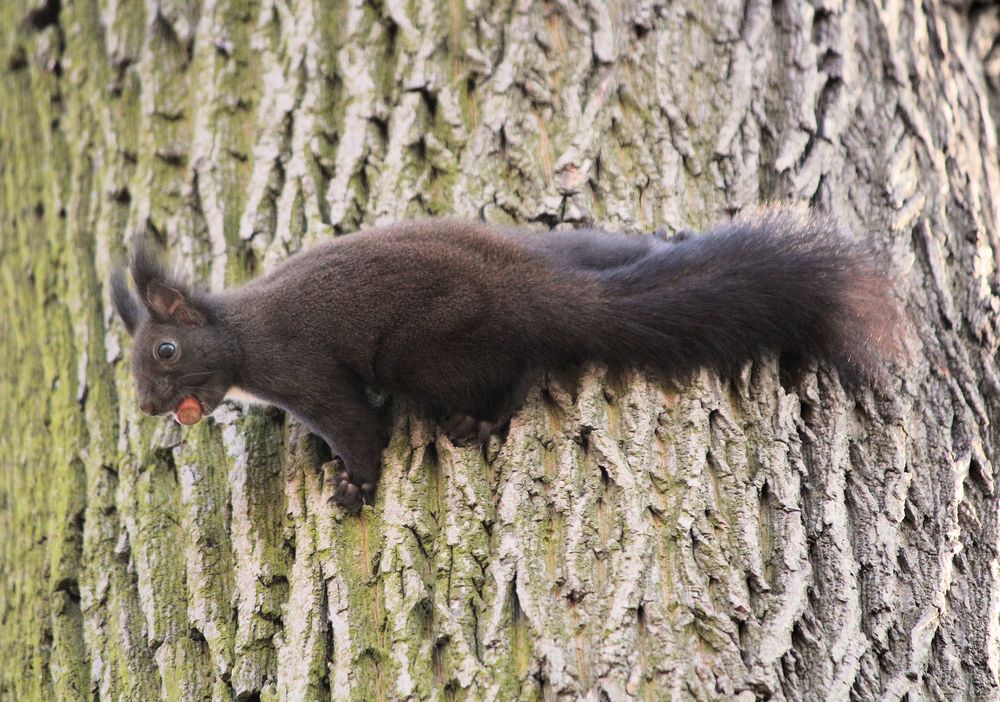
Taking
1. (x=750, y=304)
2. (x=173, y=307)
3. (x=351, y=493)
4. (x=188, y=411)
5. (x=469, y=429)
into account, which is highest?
(x=173, y=307)

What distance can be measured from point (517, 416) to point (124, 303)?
51.8 inches

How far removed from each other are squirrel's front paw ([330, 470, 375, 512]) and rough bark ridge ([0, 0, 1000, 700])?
4 centimetres

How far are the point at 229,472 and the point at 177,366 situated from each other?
1.15 ft

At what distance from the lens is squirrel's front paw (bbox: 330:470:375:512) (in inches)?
99.9

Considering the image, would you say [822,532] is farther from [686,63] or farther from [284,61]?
[284,61]

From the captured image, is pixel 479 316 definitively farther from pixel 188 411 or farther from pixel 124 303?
pixel 124 303

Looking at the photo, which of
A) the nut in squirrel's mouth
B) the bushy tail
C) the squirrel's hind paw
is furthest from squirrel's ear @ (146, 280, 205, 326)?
the bushy tail

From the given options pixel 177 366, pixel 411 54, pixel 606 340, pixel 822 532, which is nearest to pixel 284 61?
pixel 411 54

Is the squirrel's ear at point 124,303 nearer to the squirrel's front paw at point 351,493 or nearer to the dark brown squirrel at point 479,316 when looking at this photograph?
the dark brown squirrel at point 479,316

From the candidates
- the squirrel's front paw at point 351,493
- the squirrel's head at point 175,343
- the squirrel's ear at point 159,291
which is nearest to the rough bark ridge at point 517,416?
the squirrel's front paw at point 351,493

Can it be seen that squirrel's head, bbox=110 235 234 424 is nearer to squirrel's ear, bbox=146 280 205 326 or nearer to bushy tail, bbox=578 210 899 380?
squirrel's ear, bbox=146 280 205 326

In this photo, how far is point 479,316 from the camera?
8.64ft

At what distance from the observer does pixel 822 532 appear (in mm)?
2340

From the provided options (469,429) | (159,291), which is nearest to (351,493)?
(469,429)
